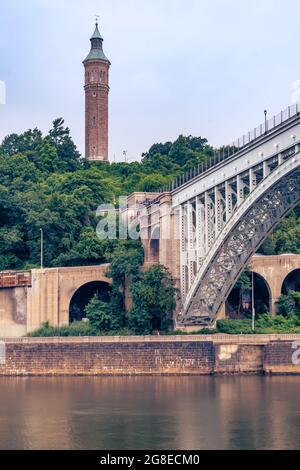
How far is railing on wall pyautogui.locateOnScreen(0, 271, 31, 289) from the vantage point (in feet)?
209

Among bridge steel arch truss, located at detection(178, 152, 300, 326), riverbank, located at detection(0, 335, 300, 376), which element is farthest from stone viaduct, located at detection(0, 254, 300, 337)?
bridge steel arch truss, located at detection(178, 152, 300, 326)

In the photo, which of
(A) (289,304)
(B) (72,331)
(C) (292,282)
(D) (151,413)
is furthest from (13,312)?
(D) (151,413)

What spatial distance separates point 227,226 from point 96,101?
1781 inches

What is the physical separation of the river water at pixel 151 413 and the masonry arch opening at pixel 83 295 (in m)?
12.3

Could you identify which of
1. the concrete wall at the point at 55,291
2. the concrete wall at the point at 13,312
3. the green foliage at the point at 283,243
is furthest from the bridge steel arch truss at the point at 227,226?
the concrete wall at the point at 13,312

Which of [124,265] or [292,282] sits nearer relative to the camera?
[124,265]

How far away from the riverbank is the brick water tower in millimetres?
40541

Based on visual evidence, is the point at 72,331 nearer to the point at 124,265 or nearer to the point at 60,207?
the point at 124,265

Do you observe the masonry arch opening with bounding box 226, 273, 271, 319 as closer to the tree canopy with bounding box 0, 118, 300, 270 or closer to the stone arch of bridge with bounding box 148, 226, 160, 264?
the tree canopy with bounding box 0, 118, 300, 270

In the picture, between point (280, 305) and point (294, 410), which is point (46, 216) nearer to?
point (280, 305)

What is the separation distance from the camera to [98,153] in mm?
94875

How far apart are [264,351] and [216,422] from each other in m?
15.5

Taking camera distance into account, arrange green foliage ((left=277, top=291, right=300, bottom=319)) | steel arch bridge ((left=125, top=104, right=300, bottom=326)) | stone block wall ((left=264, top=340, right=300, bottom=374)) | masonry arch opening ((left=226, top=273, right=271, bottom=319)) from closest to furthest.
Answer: steel arch bridge ((left=125, top=104, right=300, bottom=326)), stone block wall ((left=264, top=340, right=300, bottom=374)), green foliage ((left=277, top=291, right=300, bottom=319)), masonry arch opening ((left=226, top=273, right=271, bottom=319))

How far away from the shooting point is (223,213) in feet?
176
